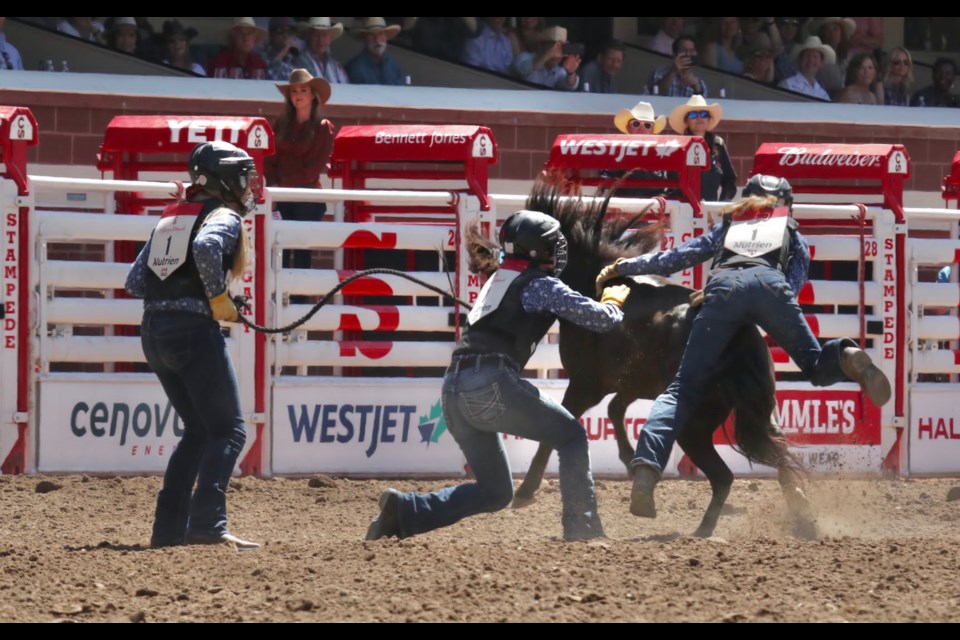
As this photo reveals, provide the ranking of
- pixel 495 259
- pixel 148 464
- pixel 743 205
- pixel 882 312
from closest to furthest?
pixel 495 259 → pixel 743 205 → pixel 148 464 → pixel 882 312

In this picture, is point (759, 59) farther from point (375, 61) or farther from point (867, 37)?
point (375, 61)

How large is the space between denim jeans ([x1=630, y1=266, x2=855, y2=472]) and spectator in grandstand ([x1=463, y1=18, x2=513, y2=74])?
741 centimetres

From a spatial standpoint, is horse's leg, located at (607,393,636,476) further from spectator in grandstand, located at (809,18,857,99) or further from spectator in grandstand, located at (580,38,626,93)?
spectator in grandstand, located at (809,18,857,99)

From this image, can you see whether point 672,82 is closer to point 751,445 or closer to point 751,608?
point 751,445

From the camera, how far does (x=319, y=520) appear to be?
7.18m

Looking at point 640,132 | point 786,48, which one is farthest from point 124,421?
point 786,48

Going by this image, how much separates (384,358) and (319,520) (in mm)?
1486

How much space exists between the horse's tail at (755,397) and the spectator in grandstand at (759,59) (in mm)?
7995

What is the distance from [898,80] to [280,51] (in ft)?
19.2

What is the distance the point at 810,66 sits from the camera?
1470cm

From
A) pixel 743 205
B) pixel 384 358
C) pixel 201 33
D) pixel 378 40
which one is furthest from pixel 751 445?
pixel 201 33

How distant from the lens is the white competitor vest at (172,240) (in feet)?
19.7

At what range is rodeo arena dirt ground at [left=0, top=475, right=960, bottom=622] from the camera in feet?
15.0

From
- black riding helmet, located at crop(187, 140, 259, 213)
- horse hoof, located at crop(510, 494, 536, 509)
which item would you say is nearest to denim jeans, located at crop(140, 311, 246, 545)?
black riding helmet, located at crop(187, 140, 259, 213)
